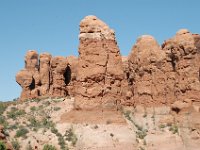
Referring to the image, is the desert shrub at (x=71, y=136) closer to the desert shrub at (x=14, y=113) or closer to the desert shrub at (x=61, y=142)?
the desert shrub at (x=61, y=142)

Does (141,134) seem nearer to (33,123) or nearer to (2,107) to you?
(33,123)

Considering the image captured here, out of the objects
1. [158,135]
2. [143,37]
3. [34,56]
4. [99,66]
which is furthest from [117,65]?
[34,56]

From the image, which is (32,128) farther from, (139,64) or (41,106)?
(139,64)

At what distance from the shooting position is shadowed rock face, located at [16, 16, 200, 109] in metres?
51.5

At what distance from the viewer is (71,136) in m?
49.0

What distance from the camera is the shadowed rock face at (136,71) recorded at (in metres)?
51.5

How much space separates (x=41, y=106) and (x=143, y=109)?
13040 millimetres

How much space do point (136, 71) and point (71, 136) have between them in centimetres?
1284

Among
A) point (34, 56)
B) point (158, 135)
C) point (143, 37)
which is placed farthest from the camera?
point (34, 56)

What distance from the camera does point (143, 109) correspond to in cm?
5484

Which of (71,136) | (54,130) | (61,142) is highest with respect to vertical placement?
(54,130)

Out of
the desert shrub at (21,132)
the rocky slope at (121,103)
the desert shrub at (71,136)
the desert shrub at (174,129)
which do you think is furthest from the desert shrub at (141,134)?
the desert shrub at (21,132)

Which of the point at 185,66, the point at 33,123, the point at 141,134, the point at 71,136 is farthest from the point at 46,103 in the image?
the point at 185,66

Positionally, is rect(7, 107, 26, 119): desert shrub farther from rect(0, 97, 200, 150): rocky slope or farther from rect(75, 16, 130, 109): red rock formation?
rect(75, 16, 130, 109): red rock formation
